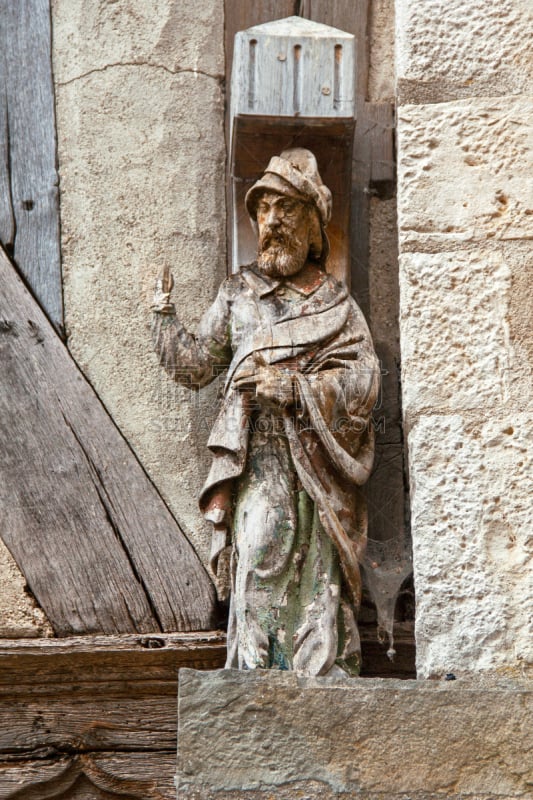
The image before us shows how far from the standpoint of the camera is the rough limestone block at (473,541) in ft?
9.41

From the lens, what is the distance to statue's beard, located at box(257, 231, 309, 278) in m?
3.87

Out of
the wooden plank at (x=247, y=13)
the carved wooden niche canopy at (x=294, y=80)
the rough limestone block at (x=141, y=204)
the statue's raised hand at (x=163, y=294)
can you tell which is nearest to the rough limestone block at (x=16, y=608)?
the rough limestone block at (x=141, y=204)

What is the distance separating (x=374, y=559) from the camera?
389cm

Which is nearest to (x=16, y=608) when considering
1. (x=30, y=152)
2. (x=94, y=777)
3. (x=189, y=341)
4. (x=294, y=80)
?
(x=94, y=777)

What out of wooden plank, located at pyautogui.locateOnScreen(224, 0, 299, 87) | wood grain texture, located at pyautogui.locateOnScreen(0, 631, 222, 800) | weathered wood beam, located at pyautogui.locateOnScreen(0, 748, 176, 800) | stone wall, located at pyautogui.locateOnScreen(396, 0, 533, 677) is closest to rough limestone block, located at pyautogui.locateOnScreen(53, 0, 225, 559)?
wooden plank, located at pyautogui.locateOnScreen(224, 0, 299, 87)

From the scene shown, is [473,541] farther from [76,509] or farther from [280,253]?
[76,509]

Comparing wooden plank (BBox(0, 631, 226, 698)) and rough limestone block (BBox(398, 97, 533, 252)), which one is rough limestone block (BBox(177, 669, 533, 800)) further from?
wooden plank (BBox(0, 631, 226, 698))

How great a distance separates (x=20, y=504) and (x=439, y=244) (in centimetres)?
158

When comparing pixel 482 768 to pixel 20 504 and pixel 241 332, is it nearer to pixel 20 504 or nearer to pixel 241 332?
pixel 241 332

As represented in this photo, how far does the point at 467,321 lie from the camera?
120 inches

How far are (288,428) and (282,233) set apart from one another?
541 mm

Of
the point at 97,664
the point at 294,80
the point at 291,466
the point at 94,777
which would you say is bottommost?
the point at 94,777

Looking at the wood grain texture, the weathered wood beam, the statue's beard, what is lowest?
the weathered wood beam

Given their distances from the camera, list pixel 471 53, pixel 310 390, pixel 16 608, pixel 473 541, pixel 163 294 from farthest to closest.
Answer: pixel 16 608 < pixel 163 294 < pixel 310 390 < pixel 471 53 < pixel 473 541
